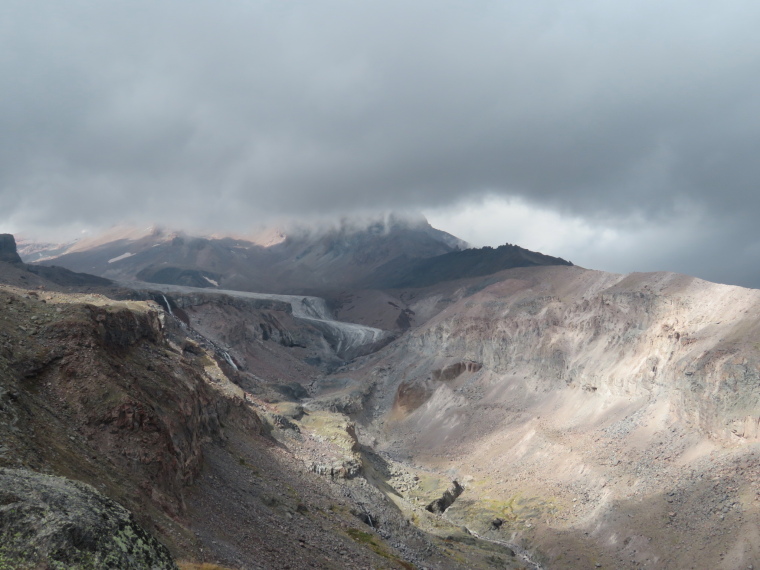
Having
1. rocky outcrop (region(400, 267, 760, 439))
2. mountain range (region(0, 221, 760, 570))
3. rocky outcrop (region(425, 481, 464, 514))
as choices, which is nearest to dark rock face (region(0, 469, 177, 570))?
mountain range (region(0, 221, 760, 570))

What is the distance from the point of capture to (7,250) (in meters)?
169

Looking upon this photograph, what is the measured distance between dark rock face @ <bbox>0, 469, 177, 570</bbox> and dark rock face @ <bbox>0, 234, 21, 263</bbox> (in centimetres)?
17802

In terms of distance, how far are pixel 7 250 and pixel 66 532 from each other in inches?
7570

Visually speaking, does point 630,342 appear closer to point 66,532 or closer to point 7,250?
point 66,532

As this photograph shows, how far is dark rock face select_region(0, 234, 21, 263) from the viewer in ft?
533

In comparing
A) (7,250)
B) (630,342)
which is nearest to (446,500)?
(630,342)

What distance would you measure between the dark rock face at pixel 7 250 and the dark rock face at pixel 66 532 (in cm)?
→ 17802

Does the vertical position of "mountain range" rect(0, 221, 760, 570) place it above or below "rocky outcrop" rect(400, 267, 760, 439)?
below

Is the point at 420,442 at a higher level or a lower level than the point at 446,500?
lower

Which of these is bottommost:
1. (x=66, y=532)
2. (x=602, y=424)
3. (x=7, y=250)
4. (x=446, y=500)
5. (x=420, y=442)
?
(x=420, y=442)

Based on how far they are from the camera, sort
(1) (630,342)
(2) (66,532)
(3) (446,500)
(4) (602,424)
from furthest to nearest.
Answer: (1) (630,342) < (4) (602,424) < (3) (446,500) < (2) (66,532)

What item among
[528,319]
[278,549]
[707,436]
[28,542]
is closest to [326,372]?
[528,319]

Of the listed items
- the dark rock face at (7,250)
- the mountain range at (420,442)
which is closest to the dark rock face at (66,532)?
the mountain range at (420,442)

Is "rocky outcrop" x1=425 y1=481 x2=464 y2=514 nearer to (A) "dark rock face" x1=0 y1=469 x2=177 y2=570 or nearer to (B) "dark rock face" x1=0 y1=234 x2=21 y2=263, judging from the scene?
(A) "dark rock face" x1=0 y1=469 x2=177 y2=570
